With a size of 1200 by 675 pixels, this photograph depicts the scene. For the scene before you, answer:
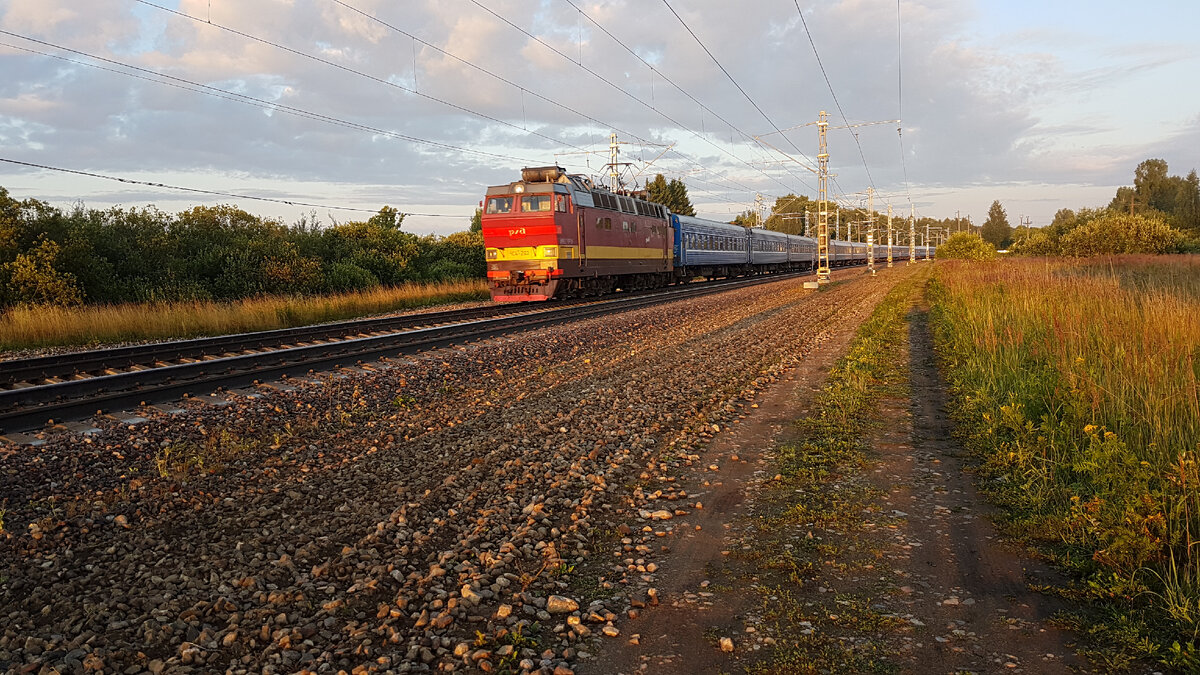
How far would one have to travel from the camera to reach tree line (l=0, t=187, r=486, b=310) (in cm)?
1820

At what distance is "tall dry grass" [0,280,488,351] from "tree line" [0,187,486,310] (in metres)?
1.37

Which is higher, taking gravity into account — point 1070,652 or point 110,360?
point 110,360

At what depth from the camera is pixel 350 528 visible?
15.5ft

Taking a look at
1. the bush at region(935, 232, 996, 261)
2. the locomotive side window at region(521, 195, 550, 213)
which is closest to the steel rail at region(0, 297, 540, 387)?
the locomotive side window at region(521, 195, 550, 213)

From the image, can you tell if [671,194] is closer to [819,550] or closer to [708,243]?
[708,243]

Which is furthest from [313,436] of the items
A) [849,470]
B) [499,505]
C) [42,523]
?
[849,470]

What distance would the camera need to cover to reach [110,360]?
10781mm

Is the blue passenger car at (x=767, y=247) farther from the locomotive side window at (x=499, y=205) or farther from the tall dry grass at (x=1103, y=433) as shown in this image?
the tall dry grass at (x=1103, y=433)

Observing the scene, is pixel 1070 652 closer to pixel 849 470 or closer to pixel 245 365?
pixel 849 470

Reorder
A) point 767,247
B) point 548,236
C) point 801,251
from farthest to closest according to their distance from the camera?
point 801,251 < point 767,247 < point 548,236

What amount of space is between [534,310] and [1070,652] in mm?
17883

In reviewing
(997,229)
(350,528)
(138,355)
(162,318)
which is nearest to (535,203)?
(162,318)

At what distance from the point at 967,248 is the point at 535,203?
38930mm

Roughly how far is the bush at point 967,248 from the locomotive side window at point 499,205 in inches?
1193
